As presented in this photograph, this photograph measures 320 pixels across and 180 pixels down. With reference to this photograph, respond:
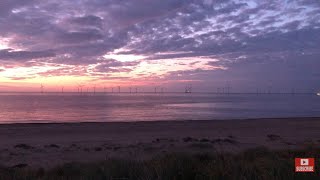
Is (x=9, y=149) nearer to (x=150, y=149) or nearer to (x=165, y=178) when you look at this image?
(x=150, y=149)

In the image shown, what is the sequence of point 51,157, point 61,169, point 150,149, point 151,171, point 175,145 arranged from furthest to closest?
point 175,145 < point 150,149 < point 51,157 < point 61,169 < point 151,171

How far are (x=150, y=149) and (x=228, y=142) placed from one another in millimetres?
5851

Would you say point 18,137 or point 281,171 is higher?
point 281,171

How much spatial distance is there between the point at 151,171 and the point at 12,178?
2876 millimetres

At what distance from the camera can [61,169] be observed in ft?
33.9

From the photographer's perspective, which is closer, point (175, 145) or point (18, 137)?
point (175, 145)

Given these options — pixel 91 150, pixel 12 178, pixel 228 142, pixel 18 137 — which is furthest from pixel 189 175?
pixel 18 137

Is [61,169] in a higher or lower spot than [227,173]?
lower

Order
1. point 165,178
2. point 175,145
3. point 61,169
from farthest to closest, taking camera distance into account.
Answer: point 175,145 → point 61,169 → point 165,178

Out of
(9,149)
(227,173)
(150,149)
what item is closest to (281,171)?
(227,173)

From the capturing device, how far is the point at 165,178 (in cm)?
666

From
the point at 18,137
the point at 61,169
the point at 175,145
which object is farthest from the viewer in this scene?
the point at 18,137

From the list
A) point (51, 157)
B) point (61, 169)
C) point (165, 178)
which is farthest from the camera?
point (51, 157)

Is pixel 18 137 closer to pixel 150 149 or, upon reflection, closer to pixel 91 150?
pixel 91 150
